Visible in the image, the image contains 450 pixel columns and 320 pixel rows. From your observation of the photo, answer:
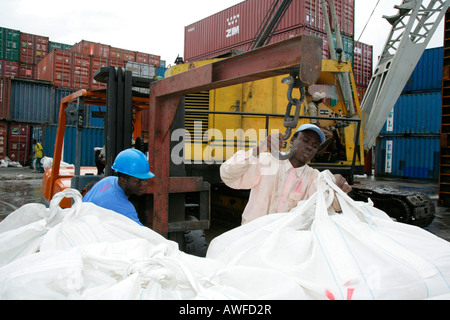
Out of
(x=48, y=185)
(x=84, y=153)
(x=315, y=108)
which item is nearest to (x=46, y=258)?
(x=48, y=185)

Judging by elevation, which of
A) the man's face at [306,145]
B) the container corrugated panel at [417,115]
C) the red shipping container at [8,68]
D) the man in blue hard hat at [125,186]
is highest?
the red shipping container at [8,68]

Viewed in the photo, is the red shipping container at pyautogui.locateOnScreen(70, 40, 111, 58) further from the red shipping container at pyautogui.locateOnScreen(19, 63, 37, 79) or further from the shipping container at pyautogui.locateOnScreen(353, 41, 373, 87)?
the shipping container at pyautogui.locateOnScreen(353, 41, 373, 87)

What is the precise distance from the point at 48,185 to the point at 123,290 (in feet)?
15.3

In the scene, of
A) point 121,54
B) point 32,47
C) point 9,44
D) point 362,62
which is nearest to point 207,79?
point 362,62

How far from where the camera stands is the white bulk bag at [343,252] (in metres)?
1.42

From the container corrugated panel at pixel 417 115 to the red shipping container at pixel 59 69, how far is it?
19.7 m

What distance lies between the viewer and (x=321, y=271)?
4.91ft

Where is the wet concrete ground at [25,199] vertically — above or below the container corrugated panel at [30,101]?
below

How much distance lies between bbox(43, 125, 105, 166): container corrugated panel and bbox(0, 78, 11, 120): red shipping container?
2.61 meters

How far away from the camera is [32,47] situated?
25547 millimetres

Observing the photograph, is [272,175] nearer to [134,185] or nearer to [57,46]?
[134,185]

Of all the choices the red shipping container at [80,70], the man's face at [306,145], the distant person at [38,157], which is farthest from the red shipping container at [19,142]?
the man's face at [306,145]

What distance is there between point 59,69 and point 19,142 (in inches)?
206

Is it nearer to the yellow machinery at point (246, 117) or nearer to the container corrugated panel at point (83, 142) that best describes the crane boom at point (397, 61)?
the yellow machinery at point (246, 117)
